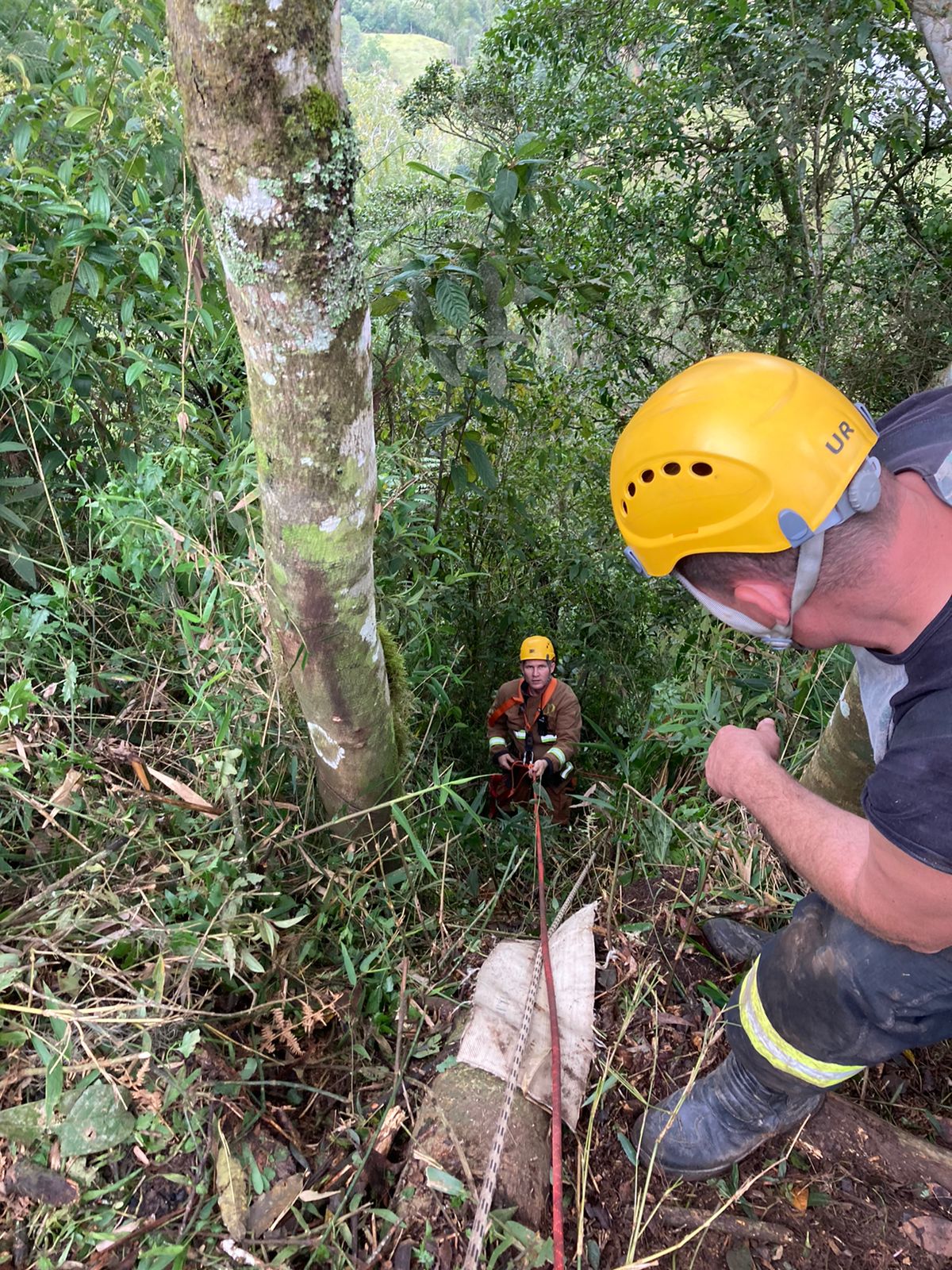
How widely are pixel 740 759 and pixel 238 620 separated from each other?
1.49 metres


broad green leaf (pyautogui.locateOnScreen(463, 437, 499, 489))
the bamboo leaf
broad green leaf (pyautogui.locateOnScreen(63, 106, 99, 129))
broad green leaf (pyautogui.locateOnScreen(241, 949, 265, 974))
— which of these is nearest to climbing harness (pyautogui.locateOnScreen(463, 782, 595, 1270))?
the bamboo leaf

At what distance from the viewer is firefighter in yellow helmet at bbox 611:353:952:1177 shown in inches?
47.7

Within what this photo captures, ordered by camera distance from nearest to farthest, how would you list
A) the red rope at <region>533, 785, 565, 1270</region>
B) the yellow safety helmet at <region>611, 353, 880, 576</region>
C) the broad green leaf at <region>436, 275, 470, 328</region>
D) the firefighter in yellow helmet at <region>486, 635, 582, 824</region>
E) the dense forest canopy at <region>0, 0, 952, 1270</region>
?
the yellow safety helmet at <region>611, 353, 880, 576</region> < the red rope at <region>533, 785, 565, 1270</region> < the dense forest canopy at <region>0, 0, 952, 1270</region> < the broad green leaf at <region>436, 275, 470, 328</region> < the firefighter in yellow helmet at <region>486, 635, 582, 824</region>

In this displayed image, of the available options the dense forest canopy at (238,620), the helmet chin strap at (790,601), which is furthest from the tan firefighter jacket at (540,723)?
the helmet chin strap at (790,601)

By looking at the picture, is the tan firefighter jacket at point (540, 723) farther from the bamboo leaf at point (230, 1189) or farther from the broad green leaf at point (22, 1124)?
the broad green leaf at point (22, 1124)

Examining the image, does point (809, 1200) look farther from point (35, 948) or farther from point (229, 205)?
point (229, 205)

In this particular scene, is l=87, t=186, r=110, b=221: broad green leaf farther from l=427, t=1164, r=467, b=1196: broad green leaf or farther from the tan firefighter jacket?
the tan firefighter jacket

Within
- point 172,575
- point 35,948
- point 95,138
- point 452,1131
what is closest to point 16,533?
point 172,575

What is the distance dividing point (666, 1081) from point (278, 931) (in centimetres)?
116

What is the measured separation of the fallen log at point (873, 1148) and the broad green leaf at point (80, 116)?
327cm

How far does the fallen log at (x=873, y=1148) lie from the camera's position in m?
1.72

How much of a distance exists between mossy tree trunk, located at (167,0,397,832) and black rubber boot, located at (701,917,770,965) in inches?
55.4

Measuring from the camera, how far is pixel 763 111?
358 centimetres

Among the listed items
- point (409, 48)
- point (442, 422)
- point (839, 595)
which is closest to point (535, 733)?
point (442, 422)
